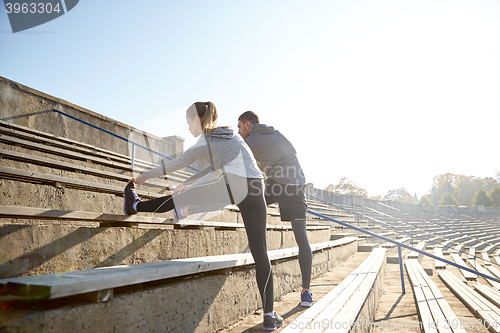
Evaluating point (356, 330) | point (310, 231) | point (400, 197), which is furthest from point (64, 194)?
point (400, 197)

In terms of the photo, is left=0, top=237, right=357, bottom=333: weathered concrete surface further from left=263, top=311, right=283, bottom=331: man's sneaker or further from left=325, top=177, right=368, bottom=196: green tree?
left=325, top=177, right=368, bottom=196: green tree

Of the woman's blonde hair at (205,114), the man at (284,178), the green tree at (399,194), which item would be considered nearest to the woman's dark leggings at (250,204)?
the woman's blonde hair at (205,114)

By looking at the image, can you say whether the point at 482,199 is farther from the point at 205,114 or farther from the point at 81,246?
the point at 81,246

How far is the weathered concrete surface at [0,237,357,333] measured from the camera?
1.14 metres

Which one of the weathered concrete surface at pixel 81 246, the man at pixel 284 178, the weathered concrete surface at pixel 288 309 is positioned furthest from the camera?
the man at pixel 284 178

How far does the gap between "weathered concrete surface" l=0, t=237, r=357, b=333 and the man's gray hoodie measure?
2.87ft

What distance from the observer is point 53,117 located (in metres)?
6.22

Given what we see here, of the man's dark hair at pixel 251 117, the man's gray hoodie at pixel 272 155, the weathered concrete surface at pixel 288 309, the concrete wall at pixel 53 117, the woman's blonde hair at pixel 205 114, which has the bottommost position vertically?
the weathered concrete surface at pixel 288 309

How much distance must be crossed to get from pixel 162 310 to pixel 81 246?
70 cm

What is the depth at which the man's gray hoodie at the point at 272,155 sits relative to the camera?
9.17 feet

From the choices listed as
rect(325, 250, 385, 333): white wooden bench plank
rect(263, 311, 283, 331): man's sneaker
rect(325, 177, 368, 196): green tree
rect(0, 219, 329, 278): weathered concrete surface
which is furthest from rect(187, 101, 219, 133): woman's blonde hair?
rect(325, 177, 368, 196): green tree

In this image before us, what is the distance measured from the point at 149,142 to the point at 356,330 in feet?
26.6

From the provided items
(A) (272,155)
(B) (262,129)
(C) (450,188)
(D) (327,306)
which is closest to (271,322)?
(D) (327,306)

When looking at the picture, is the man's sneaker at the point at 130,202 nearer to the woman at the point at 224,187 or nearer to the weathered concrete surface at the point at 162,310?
the woman at the point at 224,187
